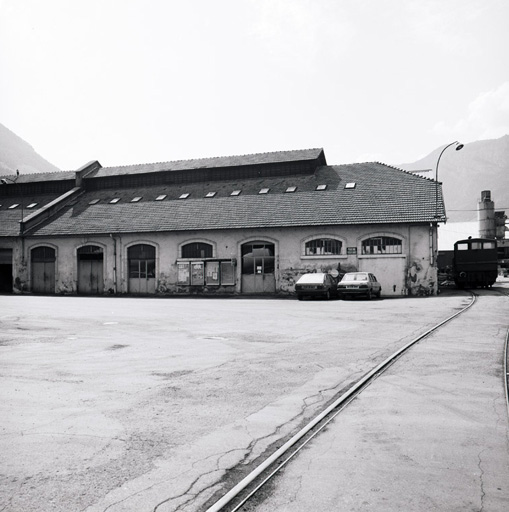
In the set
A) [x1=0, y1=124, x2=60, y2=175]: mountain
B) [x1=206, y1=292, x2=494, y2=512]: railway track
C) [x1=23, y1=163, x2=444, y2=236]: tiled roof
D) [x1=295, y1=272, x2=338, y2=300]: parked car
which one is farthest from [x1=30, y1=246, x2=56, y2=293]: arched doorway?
[x1=0, y1=124, x2=60, y2=175]: mountain

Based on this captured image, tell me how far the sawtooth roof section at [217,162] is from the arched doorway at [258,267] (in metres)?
7.52

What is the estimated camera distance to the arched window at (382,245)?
28.1 metres

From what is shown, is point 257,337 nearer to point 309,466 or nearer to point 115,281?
point 309,466

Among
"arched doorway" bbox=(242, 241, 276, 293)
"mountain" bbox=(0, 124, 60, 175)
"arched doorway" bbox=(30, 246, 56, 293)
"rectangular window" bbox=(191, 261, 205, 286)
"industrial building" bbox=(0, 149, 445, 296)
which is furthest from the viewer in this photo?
"mountain" bbox=(0, 124, 60, 175)

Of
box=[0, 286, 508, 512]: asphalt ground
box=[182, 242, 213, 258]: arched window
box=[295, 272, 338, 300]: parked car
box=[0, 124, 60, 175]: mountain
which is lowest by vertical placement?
box=[0, 286, 508, 512]: asphalt ground

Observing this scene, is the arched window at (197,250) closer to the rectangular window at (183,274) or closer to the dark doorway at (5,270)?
the rectangular window at (183,274)

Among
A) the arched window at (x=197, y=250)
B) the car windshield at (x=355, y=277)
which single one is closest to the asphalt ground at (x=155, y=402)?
the car windshield at (x=355, y=277)

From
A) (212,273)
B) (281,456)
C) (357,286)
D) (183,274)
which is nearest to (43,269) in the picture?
(183,274)

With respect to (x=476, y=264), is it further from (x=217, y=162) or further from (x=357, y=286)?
(x=217, y=162)

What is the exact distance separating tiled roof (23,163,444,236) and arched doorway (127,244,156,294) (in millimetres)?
1363

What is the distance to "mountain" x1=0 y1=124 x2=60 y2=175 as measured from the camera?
162 metres

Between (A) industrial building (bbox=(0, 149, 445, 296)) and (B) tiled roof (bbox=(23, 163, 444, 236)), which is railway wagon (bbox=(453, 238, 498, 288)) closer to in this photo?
(A) industrial building (bbox=(0, 149, 445, 296))

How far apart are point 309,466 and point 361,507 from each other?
2.56 feet

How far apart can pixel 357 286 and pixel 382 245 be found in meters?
4.60
